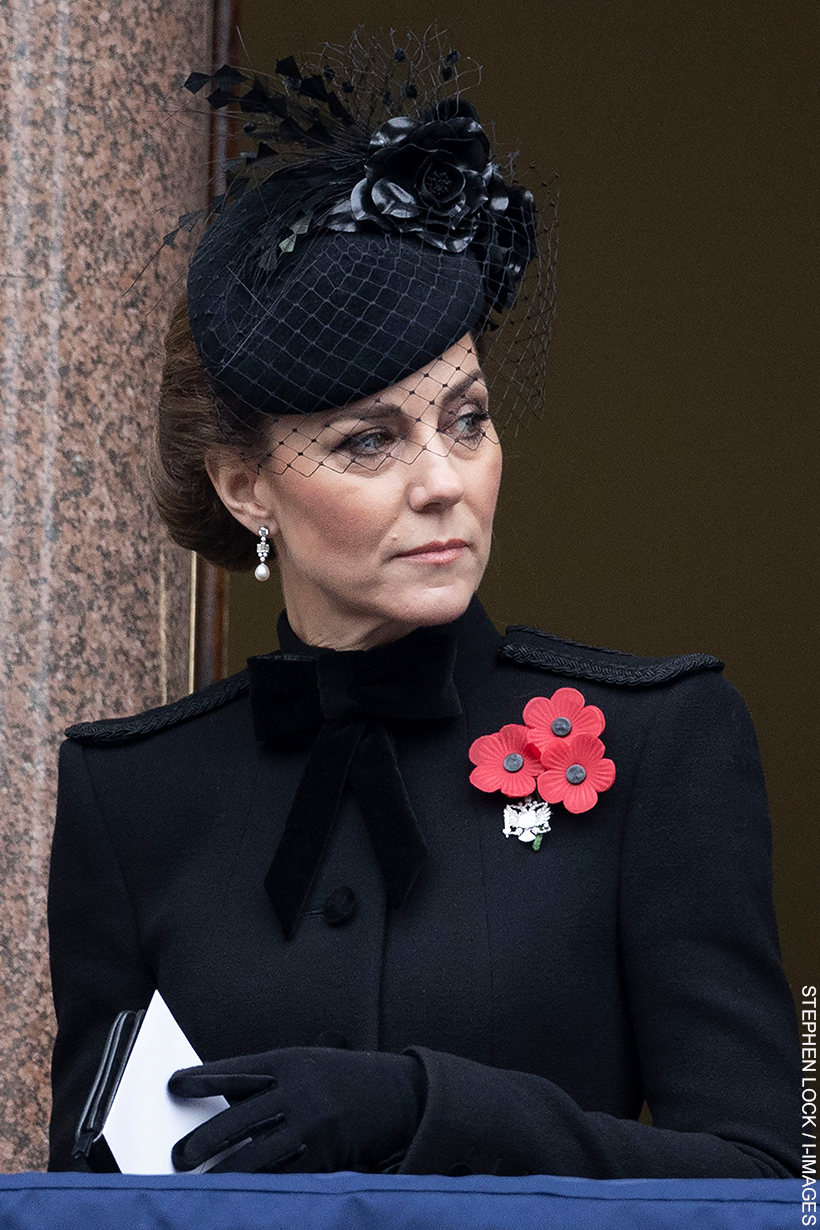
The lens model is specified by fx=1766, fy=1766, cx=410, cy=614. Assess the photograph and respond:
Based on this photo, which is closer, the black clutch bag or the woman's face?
the black clutch bag

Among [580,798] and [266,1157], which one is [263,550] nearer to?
[580,798]

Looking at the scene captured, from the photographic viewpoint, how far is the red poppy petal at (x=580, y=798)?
188 centimetres

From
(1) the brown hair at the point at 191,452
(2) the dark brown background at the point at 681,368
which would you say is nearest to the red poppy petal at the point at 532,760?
(1) the brown hair at the point at 191,452

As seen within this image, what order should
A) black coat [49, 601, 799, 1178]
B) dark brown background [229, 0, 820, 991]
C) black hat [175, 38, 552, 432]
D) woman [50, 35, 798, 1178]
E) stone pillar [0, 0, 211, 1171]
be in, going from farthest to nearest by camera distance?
1. dark brown background [229, 0, 820, 991]
2. stone pillar [0, 0, 211, 1171]
3. black hat [175, 38, 552, 432]
4. woman [50, 35, 798, 1178]
5. black coat [49, 601, 799, 1178]

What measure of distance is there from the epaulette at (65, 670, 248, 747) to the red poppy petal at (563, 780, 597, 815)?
50cm

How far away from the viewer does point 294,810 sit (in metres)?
1.99

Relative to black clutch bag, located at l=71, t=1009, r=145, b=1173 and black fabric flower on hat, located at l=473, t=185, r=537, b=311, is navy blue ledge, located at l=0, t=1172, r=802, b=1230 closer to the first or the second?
black clutch bag, located at l=71, t=1009, r=145, b=1173

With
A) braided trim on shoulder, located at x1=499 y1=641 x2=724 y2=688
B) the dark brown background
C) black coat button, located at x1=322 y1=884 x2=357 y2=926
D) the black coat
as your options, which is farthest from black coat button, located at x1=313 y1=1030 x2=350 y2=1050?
the dark brown background

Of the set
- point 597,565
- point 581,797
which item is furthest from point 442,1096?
point 597,565

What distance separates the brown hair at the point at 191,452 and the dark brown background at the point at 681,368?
2.96 metres

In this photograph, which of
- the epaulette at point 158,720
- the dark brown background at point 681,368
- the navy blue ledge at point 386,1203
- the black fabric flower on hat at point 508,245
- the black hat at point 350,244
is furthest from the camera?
the dark brown background at point 681,368

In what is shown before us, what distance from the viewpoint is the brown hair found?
2129 mm

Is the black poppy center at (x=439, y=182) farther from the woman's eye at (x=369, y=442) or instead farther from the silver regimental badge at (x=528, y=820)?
the silver regimental badge at (x=528, y=820)

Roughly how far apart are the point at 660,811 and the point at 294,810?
0.41m
